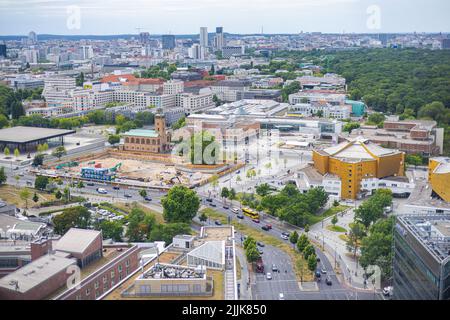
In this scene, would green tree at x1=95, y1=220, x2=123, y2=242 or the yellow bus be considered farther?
the yellow bus

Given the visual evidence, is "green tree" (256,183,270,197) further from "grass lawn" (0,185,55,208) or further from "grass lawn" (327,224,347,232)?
"grass lawn" (0,185,55,208)

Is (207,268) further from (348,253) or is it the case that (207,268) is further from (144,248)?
(348,253)

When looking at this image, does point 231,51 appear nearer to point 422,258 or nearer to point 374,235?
point 374,235

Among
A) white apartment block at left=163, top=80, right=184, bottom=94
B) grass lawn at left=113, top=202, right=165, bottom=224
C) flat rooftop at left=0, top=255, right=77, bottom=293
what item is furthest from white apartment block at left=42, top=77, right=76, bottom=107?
flat rooftop at left=0, top=255, right=77, bottom=293

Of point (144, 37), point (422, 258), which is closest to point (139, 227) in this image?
point (422, 258)
